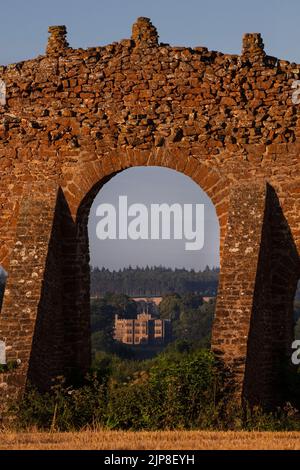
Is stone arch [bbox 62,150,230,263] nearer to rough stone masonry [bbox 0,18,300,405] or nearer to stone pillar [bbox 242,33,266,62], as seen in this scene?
rough stone masonry [bbox 0,18,300,405]

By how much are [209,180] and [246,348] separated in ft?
9.17

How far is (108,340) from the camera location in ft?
152

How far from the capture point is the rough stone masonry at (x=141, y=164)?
16.3 metres

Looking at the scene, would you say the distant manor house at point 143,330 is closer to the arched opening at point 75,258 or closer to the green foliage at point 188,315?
the green foliage at point 188,315

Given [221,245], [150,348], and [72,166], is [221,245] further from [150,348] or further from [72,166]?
[150,348]

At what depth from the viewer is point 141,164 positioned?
17156mm

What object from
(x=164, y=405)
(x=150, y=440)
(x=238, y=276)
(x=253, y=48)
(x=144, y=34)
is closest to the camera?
(x=150, y=440)

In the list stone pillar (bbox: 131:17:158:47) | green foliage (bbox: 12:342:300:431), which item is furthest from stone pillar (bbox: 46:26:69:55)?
green foliage (bbox: 12:342:300:431)

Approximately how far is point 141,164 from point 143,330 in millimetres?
41391

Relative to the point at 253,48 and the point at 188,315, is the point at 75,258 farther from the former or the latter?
the point at 188,315

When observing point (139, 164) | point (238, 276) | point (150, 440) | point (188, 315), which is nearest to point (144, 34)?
point (139, 164)
